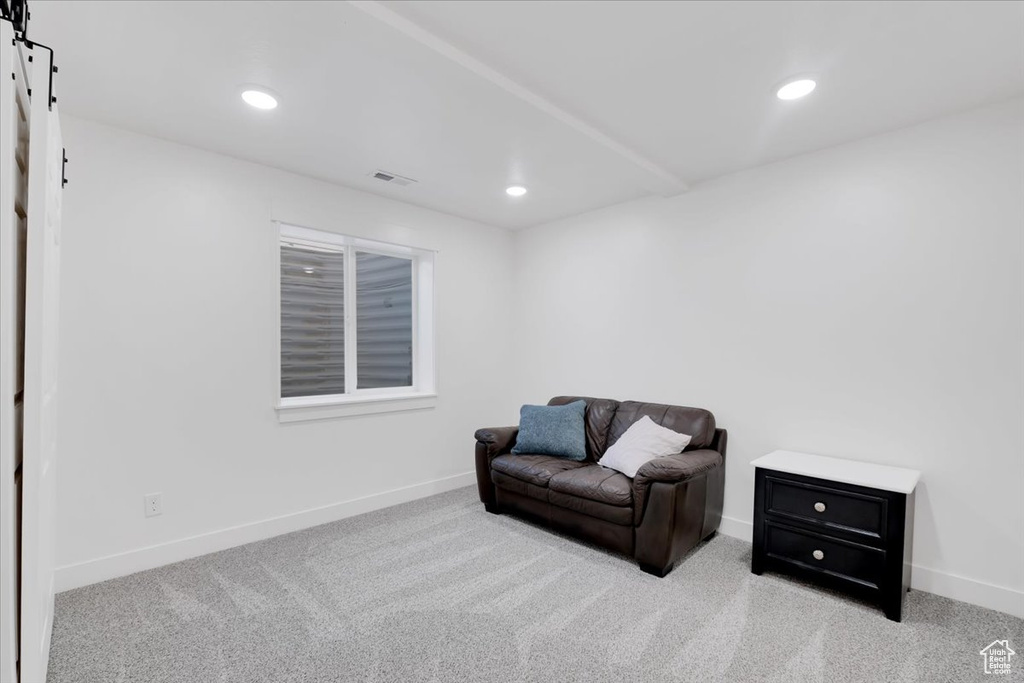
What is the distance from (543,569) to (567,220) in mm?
2871

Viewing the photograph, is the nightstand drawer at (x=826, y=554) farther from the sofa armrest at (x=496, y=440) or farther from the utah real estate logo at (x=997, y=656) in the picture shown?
the sofa armrest at (x=496, y=440)

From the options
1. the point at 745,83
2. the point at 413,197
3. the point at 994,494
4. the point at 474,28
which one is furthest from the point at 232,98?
the point at 994,494

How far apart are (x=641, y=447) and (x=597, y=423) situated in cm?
60

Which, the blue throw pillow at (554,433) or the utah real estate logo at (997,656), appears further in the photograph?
the blue throw pillow at (554,433)

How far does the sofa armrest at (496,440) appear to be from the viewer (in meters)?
3.52

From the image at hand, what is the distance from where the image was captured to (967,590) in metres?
2.32

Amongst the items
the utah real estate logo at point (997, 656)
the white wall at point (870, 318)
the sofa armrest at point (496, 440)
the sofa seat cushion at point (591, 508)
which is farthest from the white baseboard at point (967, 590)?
the sofa armrest at point (496, 440)

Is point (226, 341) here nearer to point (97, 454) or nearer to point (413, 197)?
point (97, 454)

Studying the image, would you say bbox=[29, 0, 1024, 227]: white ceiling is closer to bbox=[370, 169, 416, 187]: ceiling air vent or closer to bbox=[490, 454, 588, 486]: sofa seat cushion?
bbox=[370, 169, 416, 187]: ceiling air vent

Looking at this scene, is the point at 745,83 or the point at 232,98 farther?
the point at 232,98

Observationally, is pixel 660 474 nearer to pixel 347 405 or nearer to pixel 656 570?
pixel 656 570

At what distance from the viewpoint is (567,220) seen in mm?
4246

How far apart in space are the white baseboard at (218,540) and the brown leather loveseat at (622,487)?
0.77 metres

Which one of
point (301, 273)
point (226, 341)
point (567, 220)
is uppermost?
point (567, 220)
